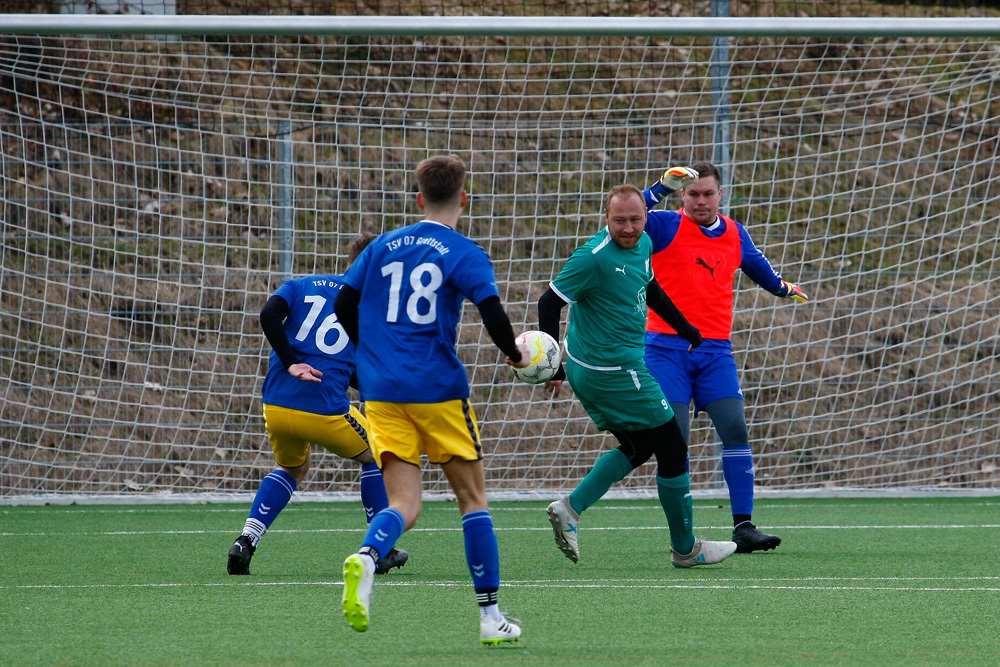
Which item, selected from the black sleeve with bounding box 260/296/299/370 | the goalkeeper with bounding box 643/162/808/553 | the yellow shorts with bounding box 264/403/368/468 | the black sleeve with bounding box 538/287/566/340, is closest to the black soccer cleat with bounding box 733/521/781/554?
A: the goalkeeper with bounding box 643/162/808/553

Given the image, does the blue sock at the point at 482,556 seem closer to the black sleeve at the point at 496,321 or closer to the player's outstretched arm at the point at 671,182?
the black sleeve at the point at 496,321

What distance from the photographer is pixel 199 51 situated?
42.6 feet

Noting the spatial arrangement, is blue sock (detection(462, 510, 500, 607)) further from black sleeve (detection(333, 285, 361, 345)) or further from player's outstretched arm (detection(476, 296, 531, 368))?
black sleeve (detection(333, 285, 361, 345))

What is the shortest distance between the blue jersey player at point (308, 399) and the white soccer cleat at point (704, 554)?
52.5 inches

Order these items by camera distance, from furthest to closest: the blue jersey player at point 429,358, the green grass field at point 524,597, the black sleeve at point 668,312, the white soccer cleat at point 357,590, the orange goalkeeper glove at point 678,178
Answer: the orange goalkeeper glove at point 678,178 < the black sleeve at point 668,312 < the blue jersey player at point 429,358 < the green grass field at point 524,597 < the white soccer cleat at point 357,590

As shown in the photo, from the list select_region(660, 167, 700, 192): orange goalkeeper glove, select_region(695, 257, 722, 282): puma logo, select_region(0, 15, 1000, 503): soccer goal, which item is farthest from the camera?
select_region(0, 15, 1000, 503): soccer goal

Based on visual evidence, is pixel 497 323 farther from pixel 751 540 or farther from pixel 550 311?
pixel 751 540

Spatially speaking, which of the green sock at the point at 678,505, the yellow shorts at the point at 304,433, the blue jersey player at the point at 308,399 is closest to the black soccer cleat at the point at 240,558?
the blue jersey player at the point at 308,399

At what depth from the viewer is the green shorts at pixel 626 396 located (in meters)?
5.64

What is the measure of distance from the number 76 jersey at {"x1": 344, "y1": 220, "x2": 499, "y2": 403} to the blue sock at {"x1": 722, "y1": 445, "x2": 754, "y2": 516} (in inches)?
114

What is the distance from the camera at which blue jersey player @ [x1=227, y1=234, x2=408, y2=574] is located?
6.02 meters

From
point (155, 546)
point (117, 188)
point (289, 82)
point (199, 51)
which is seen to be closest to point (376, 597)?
point (155, 546)

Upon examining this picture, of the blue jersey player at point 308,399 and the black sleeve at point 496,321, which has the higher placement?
the black sleeve at point 496,321

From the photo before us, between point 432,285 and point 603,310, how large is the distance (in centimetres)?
183
